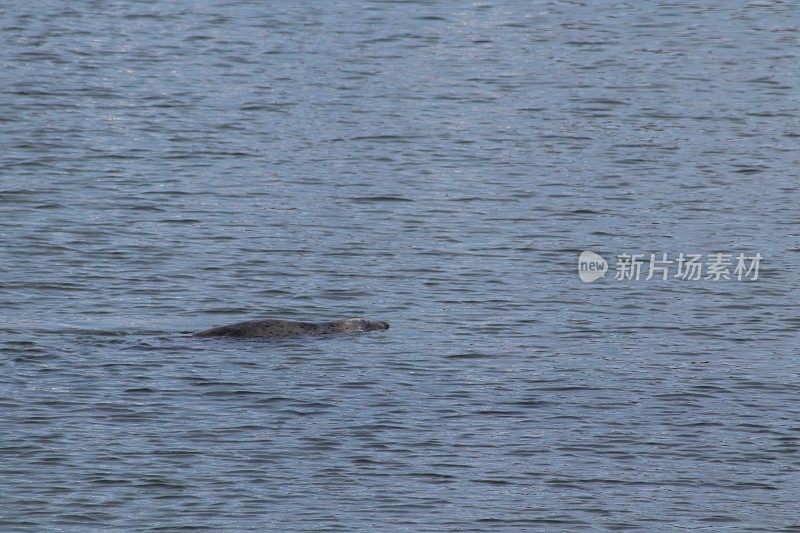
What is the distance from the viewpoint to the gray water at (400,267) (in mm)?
15102

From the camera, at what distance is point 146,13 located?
136 feet

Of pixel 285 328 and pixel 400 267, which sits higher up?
pixel 285 328

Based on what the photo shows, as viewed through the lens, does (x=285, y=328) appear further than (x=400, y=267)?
No

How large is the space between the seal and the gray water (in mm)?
422

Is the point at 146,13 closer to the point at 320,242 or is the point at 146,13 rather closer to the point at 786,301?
the point at 320,242

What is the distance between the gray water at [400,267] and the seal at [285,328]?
0.42 m

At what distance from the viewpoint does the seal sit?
757 inches

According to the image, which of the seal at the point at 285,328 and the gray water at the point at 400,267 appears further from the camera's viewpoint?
the seal at the point at 285,328

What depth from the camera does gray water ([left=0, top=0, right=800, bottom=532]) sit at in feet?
49.5

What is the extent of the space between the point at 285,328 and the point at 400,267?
3.69 m

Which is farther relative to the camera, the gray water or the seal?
the seal

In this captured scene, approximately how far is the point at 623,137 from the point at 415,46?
8.54 metres

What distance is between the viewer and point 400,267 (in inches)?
898

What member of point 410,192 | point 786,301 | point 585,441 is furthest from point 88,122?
point 585,441
